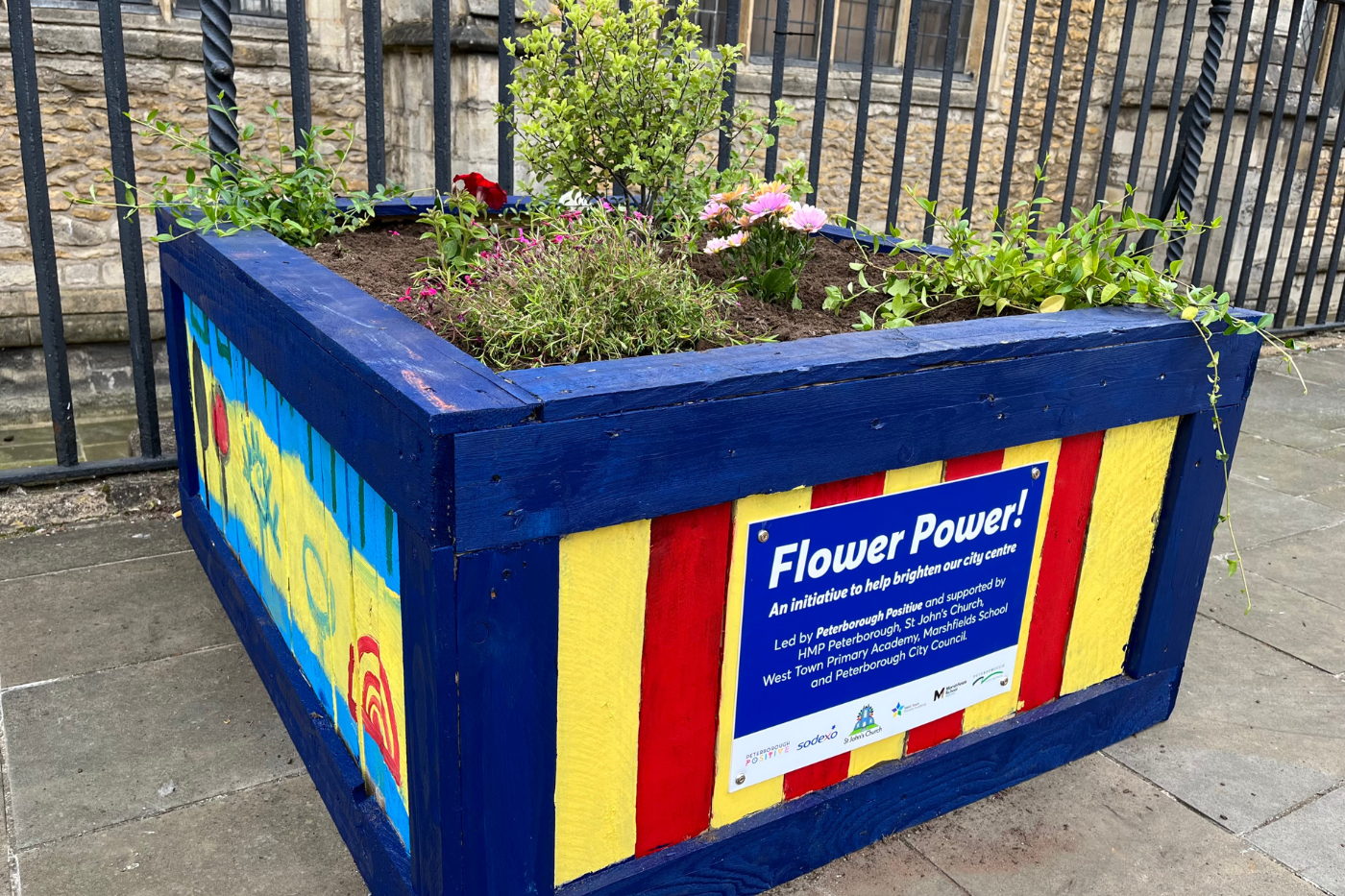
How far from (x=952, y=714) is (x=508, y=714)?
918mm

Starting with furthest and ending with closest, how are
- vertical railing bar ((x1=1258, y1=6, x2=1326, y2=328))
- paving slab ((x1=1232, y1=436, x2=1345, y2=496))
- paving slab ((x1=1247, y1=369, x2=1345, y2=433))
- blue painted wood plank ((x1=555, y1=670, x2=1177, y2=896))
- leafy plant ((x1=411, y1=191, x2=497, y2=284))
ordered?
vertical railing bar ((x1=1258, y1=6, x2=1326, y2=328)), paving slab ((x1=1247, y1=369, x2=1345, y2=433)), paving slab ((x1=1232, y1=436, x2=1345, y2=496)), leafy plant ((x1=411, y1=191, x2=497, y2=284)), blue painted wood plank ((x1=555, y1=670, x2=1177, y2=896))

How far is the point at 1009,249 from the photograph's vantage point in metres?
2.04

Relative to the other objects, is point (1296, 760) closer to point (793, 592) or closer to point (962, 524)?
point (962, 524)

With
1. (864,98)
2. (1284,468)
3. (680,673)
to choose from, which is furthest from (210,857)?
(1284,468)

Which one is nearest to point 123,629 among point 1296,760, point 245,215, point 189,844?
point 189,844

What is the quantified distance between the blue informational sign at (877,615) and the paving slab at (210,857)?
733 mm

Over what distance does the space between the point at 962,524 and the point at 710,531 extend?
1.74 feet

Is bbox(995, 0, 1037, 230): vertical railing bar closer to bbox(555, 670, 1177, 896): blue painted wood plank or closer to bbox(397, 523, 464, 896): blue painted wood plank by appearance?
bbox(555, 670, 1177, 896): blue painted wood plank

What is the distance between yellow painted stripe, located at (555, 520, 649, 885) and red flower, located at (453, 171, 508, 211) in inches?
51.2

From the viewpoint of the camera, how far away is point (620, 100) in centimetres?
237

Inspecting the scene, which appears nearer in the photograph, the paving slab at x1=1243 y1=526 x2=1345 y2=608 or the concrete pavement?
the concrete pavement

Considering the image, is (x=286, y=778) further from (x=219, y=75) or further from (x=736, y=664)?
(x=219, y=75)

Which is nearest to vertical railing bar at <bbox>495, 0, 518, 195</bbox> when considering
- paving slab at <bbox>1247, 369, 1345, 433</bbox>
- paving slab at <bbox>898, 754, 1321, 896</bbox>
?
paving slab at <bbox>898, 754, 1321, 896</bbox>

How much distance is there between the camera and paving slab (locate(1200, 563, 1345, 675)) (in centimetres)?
258
